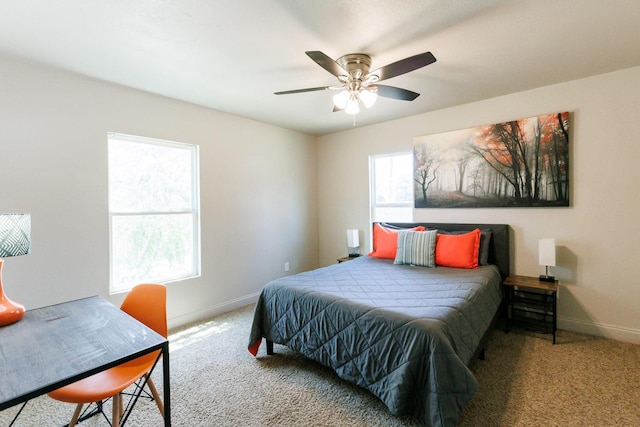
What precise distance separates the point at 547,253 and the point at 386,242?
1605 millimetres

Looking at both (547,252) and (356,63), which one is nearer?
(356,63)

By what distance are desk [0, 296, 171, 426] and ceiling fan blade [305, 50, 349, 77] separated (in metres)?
1.70

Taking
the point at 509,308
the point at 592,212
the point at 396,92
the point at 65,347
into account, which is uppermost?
the point at 396,92

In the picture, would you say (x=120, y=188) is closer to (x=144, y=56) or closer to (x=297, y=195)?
(x=144, y=56)

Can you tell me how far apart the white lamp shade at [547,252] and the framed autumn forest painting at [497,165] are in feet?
1.43

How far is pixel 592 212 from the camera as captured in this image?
9.37 feet

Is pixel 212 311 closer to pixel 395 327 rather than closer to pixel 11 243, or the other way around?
pixel 11 243

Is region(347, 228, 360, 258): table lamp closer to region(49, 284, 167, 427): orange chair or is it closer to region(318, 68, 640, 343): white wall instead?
region(318, 68, 640, 343): white wall

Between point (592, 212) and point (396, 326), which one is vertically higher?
point (592, 212)

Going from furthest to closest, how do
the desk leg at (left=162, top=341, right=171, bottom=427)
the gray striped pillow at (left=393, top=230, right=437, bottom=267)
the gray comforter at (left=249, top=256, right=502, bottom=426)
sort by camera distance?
the gray striped pillow at (left=393, top=230, right=437, bottom=267) < the gray comforter at (left=249, top=256, right=502, bottom=426) < the desk leg at (left=162, top=341, right=171, bottom=427)

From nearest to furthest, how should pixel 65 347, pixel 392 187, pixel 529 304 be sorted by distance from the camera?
pixel 65 347 → pixel 529 304 → pixel 392 187

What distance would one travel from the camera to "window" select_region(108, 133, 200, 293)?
2.91m

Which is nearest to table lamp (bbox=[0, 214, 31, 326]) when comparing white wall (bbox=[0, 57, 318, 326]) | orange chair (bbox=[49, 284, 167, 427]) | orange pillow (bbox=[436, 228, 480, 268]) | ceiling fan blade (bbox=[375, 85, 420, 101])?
orange chair (bbox=[49, 284, 167, 427])

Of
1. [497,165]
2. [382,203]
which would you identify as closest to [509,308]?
[497,165]
